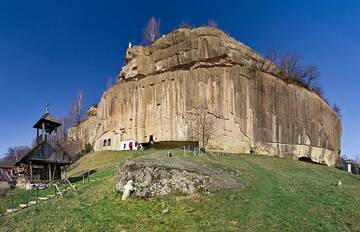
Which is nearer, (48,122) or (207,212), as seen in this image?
(207,212)

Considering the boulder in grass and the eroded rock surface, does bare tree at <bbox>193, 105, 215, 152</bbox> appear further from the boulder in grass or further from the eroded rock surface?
the eroded rock surface

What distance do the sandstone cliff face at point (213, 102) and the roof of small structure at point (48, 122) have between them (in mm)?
14943

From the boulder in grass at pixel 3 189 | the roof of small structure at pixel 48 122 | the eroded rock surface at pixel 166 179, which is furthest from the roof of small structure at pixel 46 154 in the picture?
the eroded rock surface at pixel 166 179

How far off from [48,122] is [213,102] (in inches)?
825

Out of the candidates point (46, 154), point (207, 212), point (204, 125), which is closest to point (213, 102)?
point (204, 125)

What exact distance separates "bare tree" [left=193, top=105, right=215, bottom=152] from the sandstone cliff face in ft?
2.23

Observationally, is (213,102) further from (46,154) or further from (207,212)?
(207,212)

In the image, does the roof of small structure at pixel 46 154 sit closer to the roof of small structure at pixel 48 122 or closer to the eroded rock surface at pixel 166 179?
the roof of small structure at pixel 48 122

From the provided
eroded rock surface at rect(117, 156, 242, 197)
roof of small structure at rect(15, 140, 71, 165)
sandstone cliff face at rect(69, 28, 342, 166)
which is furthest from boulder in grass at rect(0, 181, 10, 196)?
sandstone cliff face at rect(69, 28, 342, 166)

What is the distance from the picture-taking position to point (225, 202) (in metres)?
20.0

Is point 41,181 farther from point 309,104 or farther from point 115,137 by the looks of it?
point 309,104

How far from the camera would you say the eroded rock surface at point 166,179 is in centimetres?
2159

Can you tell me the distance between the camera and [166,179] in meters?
21.8

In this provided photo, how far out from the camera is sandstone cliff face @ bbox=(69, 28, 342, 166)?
50.2 metres
